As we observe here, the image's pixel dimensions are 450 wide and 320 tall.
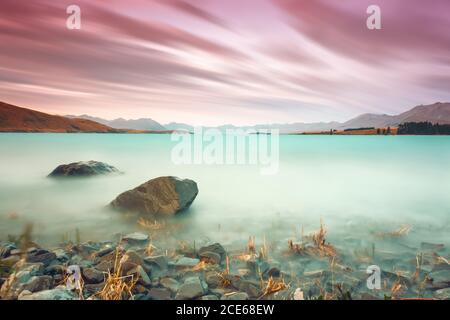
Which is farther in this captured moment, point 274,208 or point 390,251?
point 274,208

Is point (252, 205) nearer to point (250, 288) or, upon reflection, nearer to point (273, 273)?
point (273, 273)

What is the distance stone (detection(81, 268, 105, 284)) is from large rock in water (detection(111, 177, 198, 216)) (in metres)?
2.52

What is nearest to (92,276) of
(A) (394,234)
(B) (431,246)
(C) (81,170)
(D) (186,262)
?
(D) (186,262)

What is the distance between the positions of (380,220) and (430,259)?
6.77ft

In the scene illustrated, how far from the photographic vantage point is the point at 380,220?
21.5 ft

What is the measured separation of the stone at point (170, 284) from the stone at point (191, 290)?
0.47ft

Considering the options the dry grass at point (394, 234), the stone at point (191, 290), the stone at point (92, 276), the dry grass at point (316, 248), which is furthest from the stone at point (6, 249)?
the dry grass at point (394, 234)

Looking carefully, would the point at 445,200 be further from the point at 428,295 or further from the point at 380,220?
the point at 428,295

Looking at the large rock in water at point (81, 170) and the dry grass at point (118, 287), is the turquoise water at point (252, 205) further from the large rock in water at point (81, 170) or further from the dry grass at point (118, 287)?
the dry grass at point (118, 287)

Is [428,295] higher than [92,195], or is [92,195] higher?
[92,195]

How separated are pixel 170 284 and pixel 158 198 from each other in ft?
9.41

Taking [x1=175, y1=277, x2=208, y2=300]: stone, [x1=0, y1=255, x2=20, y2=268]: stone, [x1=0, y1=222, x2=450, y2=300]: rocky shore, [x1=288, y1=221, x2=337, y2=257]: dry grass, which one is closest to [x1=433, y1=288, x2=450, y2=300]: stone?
[x1=0, y1=222, x2=450, y2=300]: rocky shore
